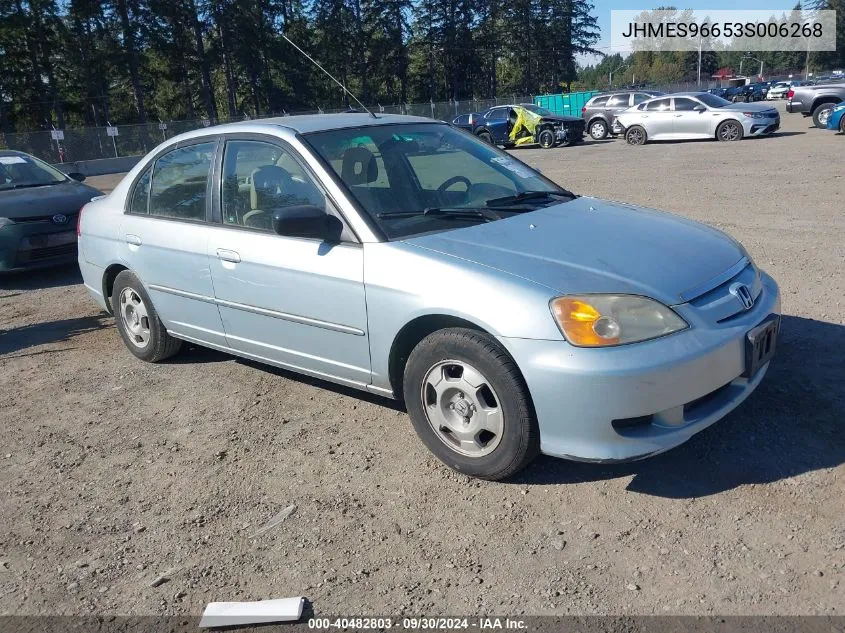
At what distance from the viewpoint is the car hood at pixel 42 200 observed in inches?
323

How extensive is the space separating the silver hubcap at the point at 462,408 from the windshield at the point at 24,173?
753 centimetres

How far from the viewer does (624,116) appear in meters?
23.3

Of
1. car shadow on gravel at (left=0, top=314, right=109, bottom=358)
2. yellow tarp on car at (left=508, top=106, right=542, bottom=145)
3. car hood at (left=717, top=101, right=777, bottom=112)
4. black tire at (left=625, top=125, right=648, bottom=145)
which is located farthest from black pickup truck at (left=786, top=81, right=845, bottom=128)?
car shadow on gravel at (left=0, top=314, right=109, bottom=358)

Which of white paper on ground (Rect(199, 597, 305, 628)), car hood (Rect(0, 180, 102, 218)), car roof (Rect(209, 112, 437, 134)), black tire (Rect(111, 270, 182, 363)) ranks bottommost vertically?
white paper on ground (Rect(199, 597, 305, 628))

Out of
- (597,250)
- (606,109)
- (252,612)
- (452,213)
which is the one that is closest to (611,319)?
(597,250)

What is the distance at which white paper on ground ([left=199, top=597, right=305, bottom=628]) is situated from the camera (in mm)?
2684

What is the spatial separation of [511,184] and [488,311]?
153 cm

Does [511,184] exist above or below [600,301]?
above

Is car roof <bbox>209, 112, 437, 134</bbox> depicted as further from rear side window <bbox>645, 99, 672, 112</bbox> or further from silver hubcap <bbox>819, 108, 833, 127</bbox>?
silver hubcap <bbox>819, 108, 833, 127</bbox>

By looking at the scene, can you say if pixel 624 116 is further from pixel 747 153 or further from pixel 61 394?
pixel 61 394

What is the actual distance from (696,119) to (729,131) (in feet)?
3.27

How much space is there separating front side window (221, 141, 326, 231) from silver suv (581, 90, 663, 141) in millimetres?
24145

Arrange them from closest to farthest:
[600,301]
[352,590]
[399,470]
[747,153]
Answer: [352,590] → [600,301] → [399,470] → [747,153]

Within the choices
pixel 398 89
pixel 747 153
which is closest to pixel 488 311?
pixel 747 153
